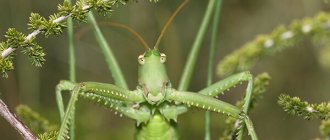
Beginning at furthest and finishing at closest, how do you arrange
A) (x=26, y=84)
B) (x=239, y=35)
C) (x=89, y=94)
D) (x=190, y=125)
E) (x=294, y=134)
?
(x=239, y=35), (x=294, y=134), (x=190, y=125), (x=26, y=84), (x=89, y=94)

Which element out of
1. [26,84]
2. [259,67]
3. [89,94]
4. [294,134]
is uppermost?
[259,67]

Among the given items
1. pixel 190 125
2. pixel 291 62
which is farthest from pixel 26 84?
pixel 291 62

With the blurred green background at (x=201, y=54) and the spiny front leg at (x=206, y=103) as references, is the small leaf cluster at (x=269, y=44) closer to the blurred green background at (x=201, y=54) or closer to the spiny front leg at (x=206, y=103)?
the spiny front leg at (x=206, y=103)

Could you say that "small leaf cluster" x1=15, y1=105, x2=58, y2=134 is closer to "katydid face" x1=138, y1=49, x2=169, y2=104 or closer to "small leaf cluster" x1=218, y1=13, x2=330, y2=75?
A: "katydid face" x1=138, y1=49, x2=169, y2=104

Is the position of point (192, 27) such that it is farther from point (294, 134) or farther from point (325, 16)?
point (325, 16)

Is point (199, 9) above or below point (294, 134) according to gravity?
above

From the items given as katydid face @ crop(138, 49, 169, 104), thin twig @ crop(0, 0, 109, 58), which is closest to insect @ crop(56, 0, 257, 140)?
katydid face @ crop(138, 49, 169, 104)

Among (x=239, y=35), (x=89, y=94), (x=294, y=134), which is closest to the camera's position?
(x=89, y=94)
